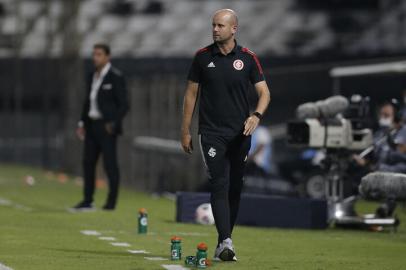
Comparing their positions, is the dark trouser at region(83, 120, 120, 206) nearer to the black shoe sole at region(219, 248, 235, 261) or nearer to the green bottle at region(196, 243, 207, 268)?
the black shoe sole at region(219, 248, 235, 261)

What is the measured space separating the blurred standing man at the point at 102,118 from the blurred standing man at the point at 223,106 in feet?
20.6

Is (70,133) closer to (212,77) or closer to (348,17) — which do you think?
(348,17)

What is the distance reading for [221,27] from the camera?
1194 cm

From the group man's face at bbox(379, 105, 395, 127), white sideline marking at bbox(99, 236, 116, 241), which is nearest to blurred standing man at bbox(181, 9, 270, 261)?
white sideline marking at bbox(99, 236, 116, 241)

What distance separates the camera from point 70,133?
31.0 meters

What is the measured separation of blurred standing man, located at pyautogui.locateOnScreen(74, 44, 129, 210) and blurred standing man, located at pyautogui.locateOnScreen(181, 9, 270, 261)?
6.28 m

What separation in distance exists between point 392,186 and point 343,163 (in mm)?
3583

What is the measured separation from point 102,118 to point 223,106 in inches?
256

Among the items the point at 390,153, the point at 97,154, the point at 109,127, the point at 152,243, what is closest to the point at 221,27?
the point at 152,243

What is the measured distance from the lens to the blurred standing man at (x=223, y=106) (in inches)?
471

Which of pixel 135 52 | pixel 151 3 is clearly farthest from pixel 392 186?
pixel 151 3

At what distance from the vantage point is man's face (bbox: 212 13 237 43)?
11922 millimetres

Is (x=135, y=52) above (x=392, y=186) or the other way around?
above

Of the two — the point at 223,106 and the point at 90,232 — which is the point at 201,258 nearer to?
the point at 223,106
